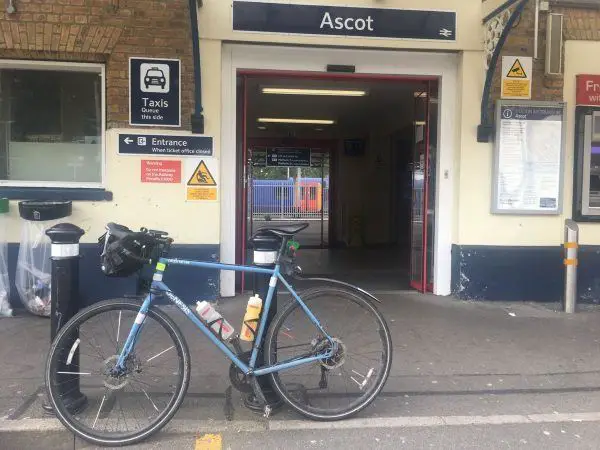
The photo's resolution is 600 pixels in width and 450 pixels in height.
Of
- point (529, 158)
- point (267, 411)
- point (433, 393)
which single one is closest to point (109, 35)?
point (267, 411)

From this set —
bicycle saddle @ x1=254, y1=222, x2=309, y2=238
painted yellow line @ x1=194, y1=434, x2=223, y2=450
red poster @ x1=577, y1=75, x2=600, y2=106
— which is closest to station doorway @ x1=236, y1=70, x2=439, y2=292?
red poster @ x1=577, y1=75, x2=600, y2=106

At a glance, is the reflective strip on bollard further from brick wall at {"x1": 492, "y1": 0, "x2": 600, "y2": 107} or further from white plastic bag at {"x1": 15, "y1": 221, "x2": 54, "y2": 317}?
brick wall at {"x1": 492, "y1": 0, "x2": 600, "y2": 107}

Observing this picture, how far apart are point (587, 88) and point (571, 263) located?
2.07m

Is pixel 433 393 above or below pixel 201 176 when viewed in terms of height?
below

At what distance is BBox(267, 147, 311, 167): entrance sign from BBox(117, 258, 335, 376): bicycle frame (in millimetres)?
11006

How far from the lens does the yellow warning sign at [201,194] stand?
6336 millimetres

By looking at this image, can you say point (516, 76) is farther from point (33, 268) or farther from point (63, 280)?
point (33, 268)

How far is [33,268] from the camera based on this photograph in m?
5.98

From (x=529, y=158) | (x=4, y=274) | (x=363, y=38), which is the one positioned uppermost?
Result: (x=363, y=38)

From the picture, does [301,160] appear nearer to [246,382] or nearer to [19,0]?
[19,0]

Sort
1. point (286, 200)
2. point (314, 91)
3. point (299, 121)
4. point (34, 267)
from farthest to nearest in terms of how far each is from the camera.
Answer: point (286, 200), point (299, 121), point (314, 91), point (34, 267)

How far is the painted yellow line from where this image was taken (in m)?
3.35

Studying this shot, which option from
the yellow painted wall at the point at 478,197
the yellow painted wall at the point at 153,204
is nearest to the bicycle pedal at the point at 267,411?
the yellow painted wall at the point at 153,204

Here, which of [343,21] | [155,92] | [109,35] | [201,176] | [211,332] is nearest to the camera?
[211,332]
